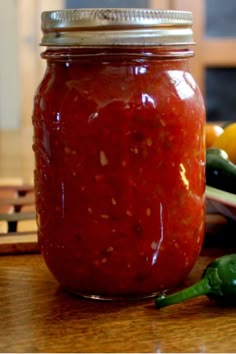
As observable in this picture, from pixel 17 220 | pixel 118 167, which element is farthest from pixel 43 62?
pixel 118 167

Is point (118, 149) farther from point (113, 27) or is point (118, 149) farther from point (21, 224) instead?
point (21, 224)

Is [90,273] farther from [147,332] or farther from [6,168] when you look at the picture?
[6,168]

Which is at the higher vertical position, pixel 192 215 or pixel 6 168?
pixel 192 215

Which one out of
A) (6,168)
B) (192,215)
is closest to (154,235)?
(192,215)

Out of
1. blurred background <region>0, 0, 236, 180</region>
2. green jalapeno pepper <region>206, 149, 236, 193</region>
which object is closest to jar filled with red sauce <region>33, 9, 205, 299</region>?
green jalapeno pepper <region>206, 149, 236, 193</region>

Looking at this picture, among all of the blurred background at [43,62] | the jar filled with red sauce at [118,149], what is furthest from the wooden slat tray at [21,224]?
the blurred background at [43,62]

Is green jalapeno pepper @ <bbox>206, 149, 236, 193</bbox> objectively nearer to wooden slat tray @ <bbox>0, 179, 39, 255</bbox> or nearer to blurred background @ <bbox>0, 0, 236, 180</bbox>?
wooden slat tray @ <bbox>0, 179, 39, 255</bbox>
